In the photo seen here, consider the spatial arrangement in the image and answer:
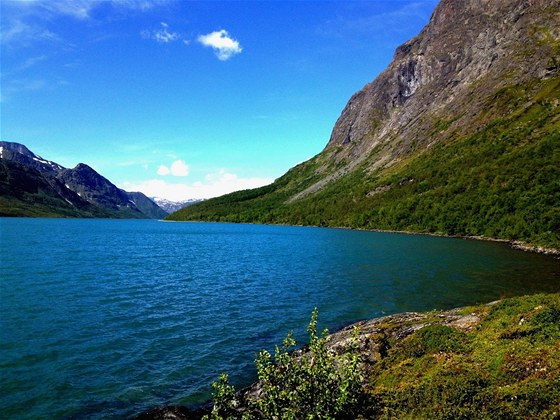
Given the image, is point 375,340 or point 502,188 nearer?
point 375,340

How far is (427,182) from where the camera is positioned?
19088 cm

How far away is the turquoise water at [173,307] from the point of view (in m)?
23.3

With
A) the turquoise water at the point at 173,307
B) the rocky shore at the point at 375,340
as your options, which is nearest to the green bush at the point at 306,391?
the rocky shore at the point at 375,340

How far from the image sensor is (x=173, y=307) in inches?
1651

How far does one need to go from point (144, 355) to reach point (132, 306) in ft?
50.4

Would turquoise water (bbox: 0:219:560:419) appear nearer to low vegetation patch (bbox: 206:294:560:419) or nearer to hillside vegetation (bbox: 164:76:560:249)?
low vegetation patch (bbox: 206:294:560:419)

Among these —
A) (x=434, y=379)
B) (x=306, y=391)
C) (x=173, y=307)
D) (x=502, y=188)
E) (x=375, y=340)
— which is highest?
(x=502, y=188)

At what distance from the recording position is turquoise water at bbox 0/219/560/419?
2327 cm

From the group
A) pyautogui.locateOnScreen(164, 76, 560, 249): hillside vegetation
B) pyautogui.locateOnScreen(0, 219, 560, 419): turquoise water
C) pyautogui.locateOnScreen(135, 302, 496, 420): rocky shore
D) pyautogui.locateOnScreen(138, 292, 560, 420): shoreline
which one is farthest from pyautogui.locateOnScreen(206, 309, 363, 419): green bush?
pyautogui.locateOnScreen(164, 76, 560, 249): hillside vegetation

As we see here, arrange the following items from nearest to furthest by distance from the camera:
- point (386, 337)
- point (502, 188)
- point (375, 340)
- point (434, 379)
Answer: point (434, 379) → point (375, 340) → point (386, 337) → point (502, 188)

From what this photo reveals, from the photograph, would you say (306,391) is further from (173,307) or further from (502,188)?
(502,188)

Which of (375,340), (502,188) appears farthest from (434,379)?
(502,188)

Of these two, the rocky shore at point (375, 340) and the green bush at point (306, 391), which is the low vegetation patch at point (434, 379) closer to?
the green bush at point (306, 391)

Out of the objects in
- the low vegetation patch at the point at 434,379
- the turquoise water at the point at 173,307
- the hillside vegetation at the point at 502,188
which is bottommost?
the turquoise water at the point at 173,307
